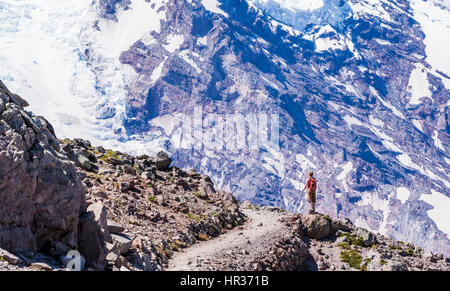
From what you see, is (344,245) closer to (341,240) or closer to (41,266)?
(341,240)

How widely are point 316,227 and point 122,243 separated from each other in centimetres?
2239

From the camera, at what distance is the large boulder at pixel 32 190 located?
58.1 feet

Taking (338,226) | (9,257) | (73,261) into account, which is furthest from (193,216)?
(9,257)

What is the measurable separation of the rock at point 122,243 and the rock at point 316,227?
2071 centimetres

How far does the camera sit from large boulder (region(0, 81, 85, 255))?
58.1ft

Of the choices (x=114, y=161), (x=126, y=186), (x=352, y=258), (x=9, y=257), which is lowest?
(x=114, y=161)

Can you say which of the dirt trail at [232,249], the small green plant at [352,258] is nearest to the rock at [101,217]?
the dirt trail at [232,249]

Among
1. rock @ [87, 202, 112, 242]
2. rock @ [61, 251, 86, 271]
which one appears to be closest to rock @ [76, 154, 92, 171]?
rock @ [87, 202, 112, 242]

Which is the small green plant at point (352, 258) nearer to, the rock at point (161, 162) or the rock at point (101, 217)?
the rock at point (161, 162)

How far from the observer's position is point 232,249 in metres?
30.1
